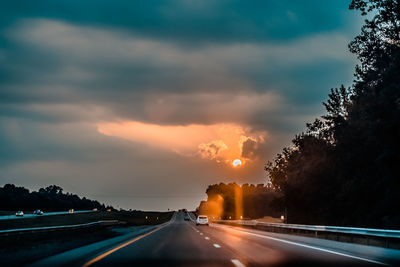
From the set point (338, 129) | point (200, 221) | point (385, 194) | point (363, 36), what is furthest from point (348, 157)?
point (200, 221)

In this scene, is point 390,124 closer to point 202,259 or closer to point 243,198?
point 202,259

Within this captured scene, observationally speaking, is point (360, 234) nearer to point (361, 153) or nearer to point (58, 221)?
point (361, 153)

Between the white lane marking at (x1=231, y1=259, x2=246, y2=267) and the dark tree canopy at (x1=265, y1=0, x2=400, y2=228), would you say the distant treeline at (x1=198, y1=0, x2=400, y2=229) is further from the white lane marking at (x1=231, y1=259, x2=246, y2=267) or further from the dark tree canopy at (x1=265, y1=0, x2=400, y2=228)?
the white lane marking at (x1=231, y1=259, x2=246, y2=267)

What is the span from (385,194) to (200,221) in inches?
1158

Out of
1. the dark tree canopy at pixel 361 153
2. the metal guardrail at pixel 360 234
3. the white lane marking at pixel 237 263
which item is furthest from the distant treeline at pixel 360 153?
the white lane marking at pixel 237 263

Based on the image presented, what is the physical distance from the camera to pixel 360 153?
45.9 m

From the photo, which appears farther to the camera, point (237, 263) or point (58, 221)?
point (58, 221)

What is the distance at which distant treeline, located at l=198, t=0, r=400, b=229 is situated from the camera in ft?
108

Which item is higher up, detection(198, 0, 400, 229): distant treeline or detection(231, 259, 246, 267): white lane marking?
detection(198, 0, 400, 229): distant treeline

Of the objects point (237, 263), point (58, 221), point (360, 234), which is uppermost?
point (58, 221)

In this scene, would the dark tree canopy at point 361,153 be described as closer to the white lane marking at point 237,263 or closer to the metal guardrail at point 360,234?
the metal guardrail at point 360,234

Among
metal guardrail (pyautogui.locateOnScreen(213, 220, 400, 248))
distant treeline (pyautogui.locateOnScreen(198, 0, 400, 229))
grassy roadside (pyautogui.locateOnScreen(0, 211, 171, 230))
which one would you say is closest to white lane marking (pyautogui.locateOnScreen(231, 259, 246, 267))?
metal guardrail (pyautogui.locateOnScreen(213, 220, 400, 248))

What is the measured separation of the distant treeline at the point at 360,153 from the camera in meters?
33.0

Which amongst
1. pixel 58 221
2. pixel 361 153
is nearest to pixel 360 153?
pixel 361 153
